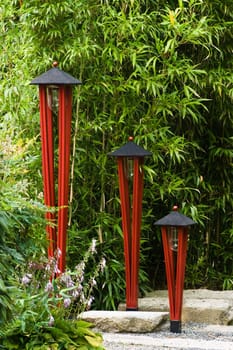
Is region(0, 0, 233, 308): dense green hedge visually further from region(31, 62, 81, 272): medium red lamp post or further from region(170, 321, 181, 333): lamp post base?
region(170, 321, 181, 333): lamp post base

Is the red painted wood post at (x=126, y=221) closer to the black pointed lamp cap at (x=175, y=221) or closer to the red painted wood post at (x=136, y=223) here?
the red painted wood post at (x=136, y=223)

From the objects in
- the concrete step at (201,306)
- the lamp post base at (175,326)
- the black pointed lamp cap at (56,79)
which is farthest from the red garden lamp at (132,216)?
the black pointed lamp cap at (56,79)

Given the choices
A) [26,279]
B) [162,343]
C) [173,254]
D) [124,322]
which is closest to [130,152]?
[173,254]

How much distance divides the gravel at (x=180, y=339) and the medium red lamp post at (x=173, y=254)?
5.4 inches

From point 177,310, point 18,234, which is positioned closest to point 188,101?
point 177,310

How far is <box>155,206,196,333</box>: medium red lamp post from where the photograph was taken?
5785 mm

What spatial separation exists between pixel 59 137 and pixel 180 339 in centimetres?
145

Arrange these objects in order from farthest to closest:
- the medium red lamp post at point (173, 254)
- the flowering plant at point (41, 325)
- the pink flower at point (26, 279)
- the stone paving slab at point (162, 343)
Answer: the medium red lamp post at point (173, 254) → the stone paving slab at point (162, 343) → the pink flower at point (26, 279) → the flowering plant at point (41, 325)

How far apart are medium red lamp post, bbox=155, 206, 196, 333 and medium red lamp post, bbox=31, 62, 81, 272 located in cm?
61

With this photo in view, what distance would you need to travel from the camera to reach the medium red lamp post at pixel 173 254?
19.0 ft

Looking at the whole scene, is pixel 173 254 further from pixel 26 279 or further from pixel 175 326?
pixel 26 279

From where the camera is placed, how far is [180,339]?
5.52 meters

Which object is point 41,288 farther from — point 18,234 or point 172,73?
point 172,73

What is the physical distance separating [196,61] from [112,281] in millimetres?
1841
